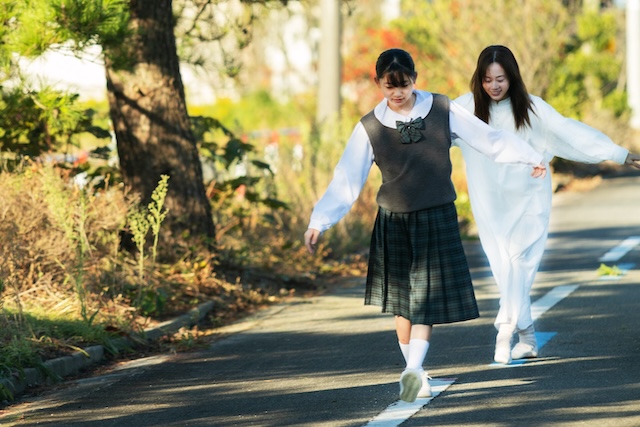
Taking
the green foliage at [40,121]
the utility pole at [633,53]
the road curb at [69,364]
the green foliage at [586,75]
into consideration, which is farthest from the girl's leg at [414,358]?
the utility pole at [633,53]

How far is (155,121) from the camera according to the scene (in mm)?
10156

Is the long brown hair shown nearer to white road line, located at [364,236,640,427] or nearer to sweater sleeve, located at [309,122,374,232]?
sweater sleeve, located at [309,122,374,232]

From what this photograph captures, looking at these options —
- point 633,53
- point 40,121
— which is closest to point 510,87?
point 40,121

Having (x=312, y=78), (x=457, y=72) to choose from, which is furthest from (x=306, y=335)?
(x=312, y=78)

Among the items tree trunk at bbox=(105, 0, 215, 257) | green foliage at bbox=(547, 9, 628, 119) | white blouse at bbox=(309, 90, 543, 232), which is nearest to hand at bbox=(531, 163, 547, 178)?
white blouse at bbox=(309, 90, 543, 232)

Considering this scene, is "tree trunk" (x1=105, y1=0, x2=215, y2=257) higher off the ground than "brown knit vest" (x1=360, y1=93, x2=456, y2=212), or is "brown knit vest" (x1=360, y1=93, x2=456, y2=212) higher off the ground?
"tree trunk" (x1=105, y1=0, x2=215, y2=257)

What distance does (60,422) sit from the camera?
20.1ft

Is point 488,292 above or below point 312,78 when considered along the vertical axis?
below

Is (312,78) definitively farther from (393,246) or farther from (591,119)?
(393,246)

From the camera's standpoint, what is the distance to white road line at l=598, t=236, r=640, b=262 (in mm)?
11703

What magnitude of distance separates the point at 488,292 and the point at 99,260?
3.20m

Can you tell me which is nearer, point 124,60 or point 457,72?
point 124,60

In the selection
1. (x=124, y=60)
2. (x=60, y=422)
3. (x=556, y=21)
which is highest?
(x=556, y=21)

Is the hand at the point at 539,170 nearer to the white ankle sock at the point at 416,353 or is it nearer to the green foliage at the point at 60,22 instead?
the white ankle sock at the point at 416,353
